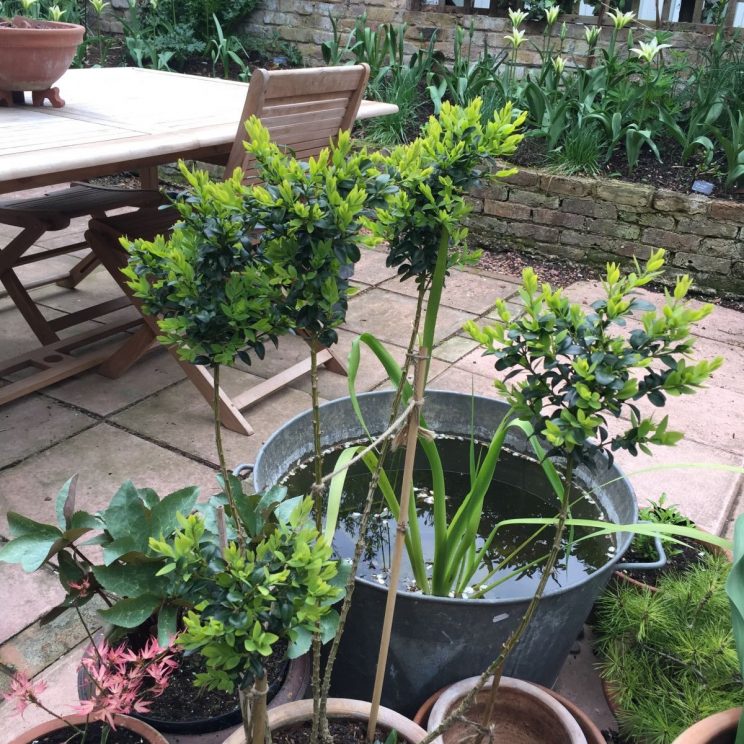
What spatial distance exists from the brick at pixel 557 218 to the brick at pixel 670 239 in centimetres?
38

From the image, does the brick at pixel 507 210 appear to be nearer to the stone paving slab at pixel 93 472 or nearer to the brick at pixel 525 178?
the brick at pixel 525 178

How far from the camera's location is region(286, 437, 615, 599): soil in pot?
1.82 meters

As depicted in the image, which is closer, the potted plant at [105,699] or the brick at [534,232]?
the potted plant at [105,699]

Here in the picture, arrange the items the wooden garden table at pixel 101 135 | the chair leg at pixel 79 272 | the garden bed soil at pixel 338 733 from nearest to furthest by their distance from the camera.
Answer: the garden bed soil at pixel 338 733
the wooden garden table at pixel 101 135
the chair leg at pixel 79 272

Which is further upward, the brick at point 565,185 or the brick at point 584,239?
the brick at point 565,185

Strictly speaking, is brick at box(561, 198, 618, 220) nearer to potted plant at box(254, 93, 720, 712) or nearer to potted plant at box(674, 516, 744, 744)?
potted plant at box(254, 93, 720, 712)

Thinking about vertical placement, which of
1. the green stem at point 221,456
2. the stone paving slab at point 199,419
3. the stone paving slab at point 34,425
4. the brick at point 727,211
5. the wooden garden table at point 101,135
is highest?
the wooden garden table at point 101,135

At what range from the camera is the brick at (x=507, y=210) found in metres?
4.64

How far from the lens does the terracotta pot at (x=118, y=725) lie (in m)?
1.28

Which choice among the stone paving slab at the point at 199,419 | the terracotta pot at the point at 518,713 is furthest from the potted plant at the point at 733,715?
the stone paving slab at the point at 199,419

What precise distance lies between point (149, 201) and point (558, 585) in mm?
2178

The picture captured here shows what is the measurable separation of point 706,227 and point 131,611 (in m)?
3.79

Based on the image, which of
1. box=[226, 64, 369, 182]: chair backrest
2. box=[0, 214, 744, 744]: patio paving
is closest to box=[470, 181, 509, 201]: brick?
box=[0, 214, 744, 744]: patio paving

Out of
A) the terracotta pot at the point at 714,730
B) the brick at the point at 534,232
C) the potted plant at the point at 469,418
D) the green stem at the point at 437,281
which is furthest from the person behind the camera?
the brick at the point at 534,232
